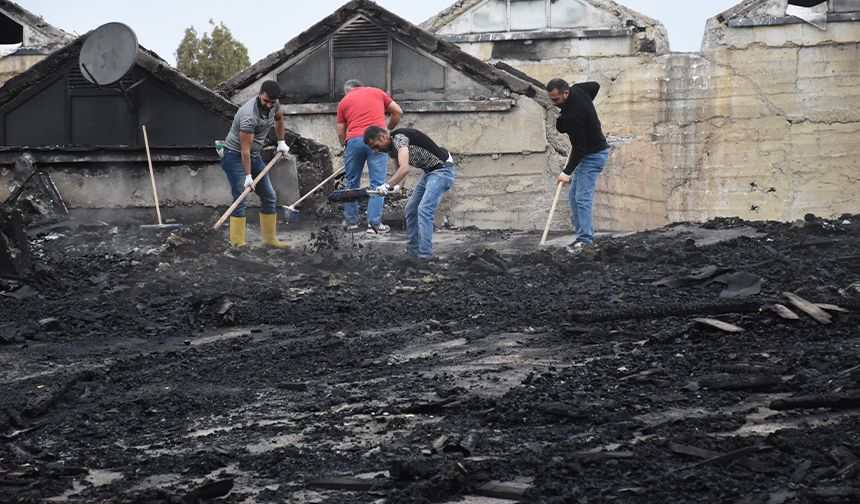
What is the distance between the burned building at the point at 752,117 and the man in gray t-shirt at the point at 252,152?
8280 millimetres

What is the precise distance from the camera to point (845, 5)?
19859 mm

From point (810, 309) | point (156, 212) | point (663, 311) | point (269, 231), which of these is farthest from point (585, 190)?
point (156, 212)

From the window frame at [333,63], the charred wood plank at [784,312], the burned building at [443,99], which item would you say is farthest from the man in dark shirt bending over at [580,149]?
the window frame at [333,63]

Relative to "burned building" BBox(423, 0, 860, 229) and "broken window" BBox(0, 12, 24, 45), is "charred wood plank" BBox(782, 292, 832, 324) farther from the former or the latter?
"broken window" BBox(0, 12, 24, 45)

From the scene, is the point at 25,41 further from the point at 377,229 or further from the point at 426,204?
the point at 426,204

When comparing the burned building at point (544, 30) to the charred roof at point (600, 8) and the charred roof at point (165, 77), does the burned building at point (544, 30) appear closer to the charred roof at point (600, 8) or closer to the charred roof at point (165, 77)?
the charred roof at point (600, 8)

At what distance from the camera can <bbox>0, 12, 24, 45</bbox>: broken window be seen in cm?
2416

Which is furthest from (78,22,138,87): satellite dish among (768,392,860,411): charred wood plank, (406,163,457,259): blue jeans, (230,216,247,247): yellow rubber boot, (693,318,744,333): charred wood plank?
(768,392,860,411): charred wood plank

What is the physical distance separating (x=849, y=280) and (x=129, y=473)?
6433 millimetres

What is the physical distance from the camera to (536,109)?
1620 centimetres

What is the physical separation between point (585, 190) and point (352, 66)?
6.35 meters

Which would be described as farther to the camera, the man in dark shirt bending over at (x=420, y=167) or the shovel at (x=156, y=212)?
the shovel at (x=156, y=212)

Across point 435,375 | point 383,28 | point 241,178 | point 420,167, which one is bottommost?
point 435,375

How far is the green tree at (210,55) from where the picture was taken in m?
29.3
